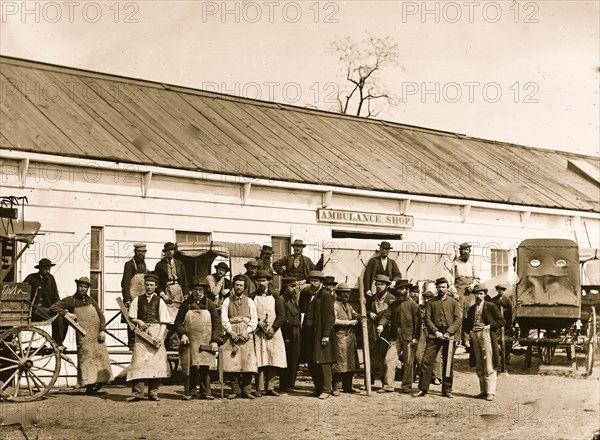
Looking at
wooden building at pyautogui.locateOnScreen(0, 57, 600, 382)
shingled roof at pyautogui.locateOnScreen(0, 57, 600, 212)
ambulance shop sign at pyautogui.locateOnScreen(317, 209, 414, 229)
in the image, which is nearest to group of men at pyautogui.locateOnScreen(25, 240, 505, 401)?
wooden building at pyautogui.locateOnScreen(0, 57, 600, 382)

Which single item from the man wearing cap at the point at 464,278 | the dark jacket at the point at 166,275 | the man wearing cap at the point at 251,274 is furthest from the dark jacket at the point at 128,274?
the man wearing cap at the point at 464,278

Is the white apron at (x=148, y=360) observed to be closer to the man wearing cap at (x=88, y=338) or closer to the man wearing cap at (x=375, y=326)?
the man wearing cap at (x=88, y=338)

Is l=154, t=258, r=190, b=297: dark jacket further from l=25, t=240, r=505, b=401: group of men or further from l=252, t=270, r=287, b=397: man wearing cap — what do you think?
l=252, t=270, r=287, b=397: man wearing cap

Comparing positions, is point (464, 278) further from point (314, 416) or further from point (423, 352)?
point (314, 416)

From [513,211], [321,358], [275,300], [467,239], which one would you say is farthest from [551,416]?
[513,211]

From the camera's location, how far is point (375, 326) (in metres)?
17.1

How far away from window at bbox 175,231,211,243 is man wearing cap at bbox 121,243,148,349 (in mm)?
2470

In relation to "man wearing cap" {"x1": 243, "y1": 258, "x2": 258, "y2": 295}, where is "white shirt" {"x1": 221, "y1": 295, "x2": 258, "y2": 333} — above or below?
below

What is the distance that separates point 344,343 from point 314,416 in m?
2.56

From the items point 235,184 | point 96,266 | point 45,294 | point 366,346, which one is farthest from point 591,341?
point 45,294

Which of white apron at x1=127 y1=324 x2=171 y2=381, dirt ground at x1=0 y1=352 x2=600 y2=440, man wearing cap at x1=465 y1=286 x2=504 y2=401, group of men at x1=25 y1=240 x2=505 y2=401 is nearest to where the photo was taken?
dirt ground at x1=0 y1=352 x2=600 y2=440

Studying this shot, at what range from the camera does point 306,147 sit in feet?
78.3

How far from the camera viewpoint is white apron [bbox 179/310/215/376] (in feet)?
49.6

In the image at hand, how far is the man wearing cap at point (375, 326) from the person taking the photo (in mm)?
17078
